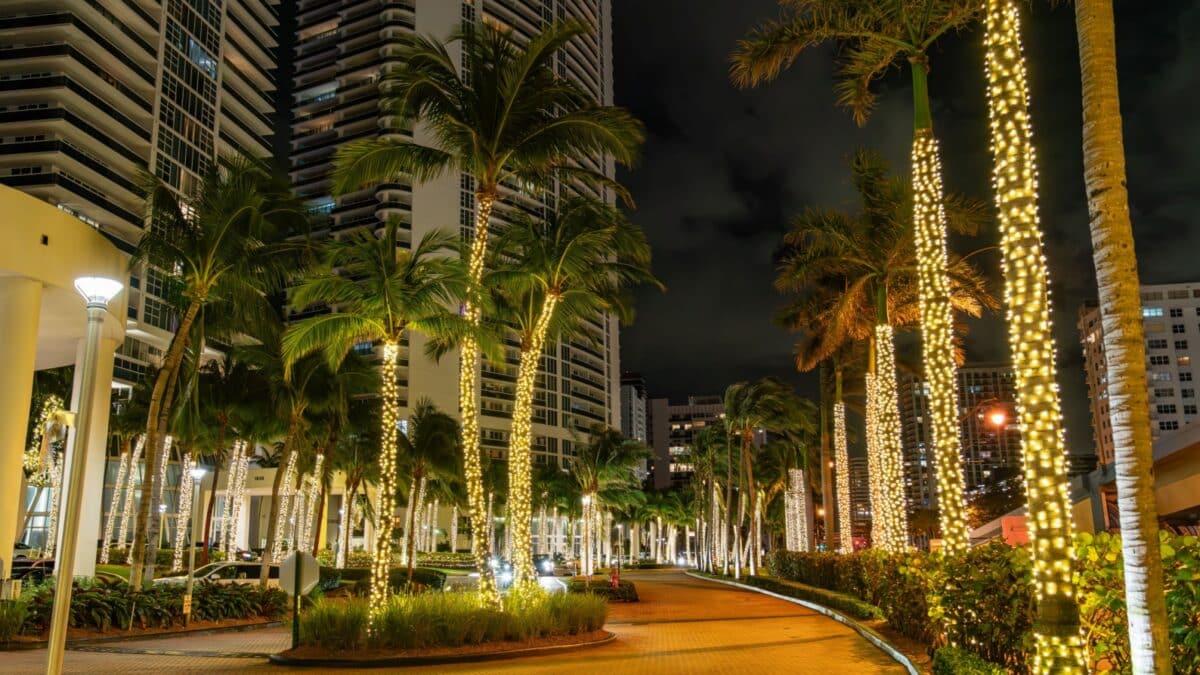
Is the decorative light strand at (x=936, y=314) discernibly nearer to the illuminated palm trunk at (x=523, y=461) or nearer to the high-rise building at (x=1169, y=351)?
the illuminated palm trunk at (x=523, y=461)

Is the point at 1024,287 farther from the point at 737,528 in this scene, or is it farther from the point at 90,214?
the point at 90,214

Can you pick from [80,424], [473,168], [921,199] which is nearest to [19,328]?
[473,168]

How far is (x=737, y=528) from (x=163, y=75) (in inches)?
2772

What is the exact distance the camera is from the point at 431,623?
16.3m

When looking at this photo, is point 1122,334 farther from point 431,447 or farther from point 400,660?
point 431,447

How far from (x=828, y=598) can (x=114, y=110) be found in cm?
7981

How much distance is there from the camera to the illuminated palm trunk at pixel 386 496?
655 inches

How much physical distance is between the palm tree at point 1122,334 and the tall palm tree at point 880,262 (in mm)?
13876

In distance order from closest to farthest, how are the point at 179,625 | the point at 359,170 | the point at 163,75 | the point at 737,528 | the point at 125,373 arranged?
the point at 359,170
the point at 179,625
the point at 737,528
the point at 125,373
the point at 163,75

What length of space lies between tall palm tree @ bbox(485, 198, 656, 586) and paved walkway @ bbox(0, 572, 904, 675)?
3533mm

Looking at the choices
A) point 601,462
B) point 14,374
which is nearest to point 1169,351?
point 601,462

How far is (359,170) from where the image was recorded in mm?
19391

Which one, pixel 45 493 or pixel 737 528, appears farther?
pixel 45 493

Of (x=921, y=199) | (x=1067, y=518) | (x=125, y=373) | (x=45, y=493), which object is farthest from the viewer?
(x=125, y=373)
